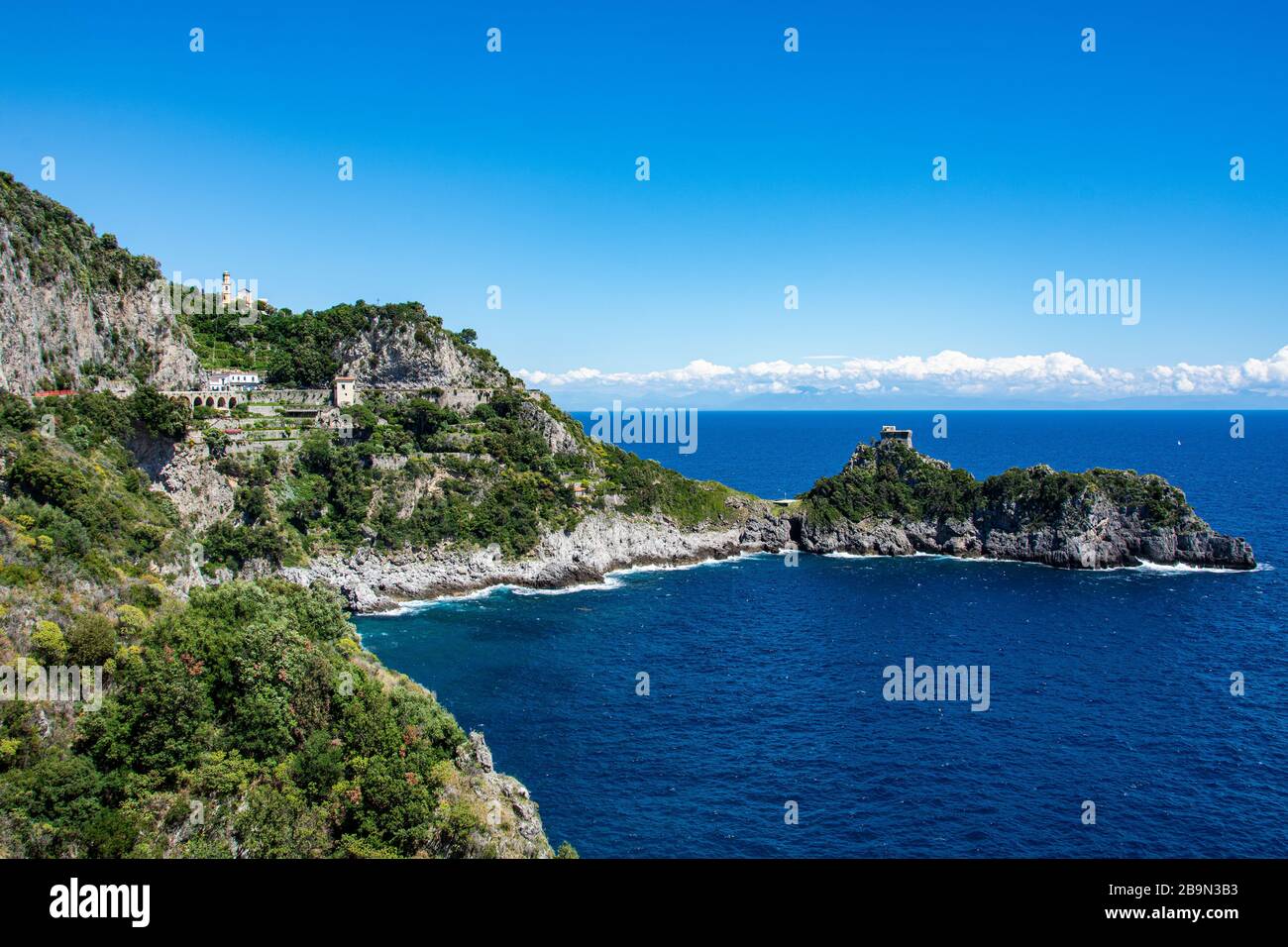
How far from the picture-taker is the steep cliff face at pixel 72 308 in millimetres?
68688

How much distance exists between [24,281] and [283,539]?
30.0 meters

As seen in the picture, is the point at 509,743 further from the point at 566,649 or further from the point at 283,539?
the point at 283,539

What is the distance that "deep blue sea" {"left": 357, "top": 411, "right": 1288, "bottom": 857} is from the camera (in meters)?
39.1

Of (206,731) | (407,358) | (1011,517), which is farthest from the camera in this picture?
(407,358)

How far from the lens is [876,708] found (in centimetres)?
5325

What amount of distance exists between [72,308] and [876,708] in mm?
77385

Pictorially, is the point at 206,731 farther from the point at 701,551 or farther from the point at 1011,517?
the point at 1011,517

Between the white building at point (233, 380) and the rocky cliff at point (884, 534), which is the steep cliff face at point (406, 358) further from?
the rocky cliff at point (884, 534)

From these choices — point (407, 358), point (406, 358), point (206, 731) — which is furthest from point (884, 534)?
point (206, 731)

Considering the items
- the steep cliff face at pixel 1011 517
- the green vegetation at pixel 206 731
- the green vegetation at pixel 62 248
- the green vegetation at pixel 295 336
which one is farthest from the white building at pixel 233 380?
the steep cliff face at pixel 1011 517

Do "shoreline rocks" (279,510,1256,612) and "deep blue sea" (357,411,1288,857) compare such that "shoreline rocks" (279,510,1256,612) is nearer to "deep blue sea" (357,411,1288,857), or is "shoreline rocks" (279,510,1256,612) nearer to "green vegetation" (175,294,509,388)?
"deep blue sea" (357,411,1288,857)

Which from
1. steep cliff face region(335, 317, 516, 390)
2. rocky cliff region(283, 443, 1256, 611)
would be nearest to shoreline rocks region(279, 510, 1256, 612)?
rocky cliff region(283, 443, 1256, 611)
